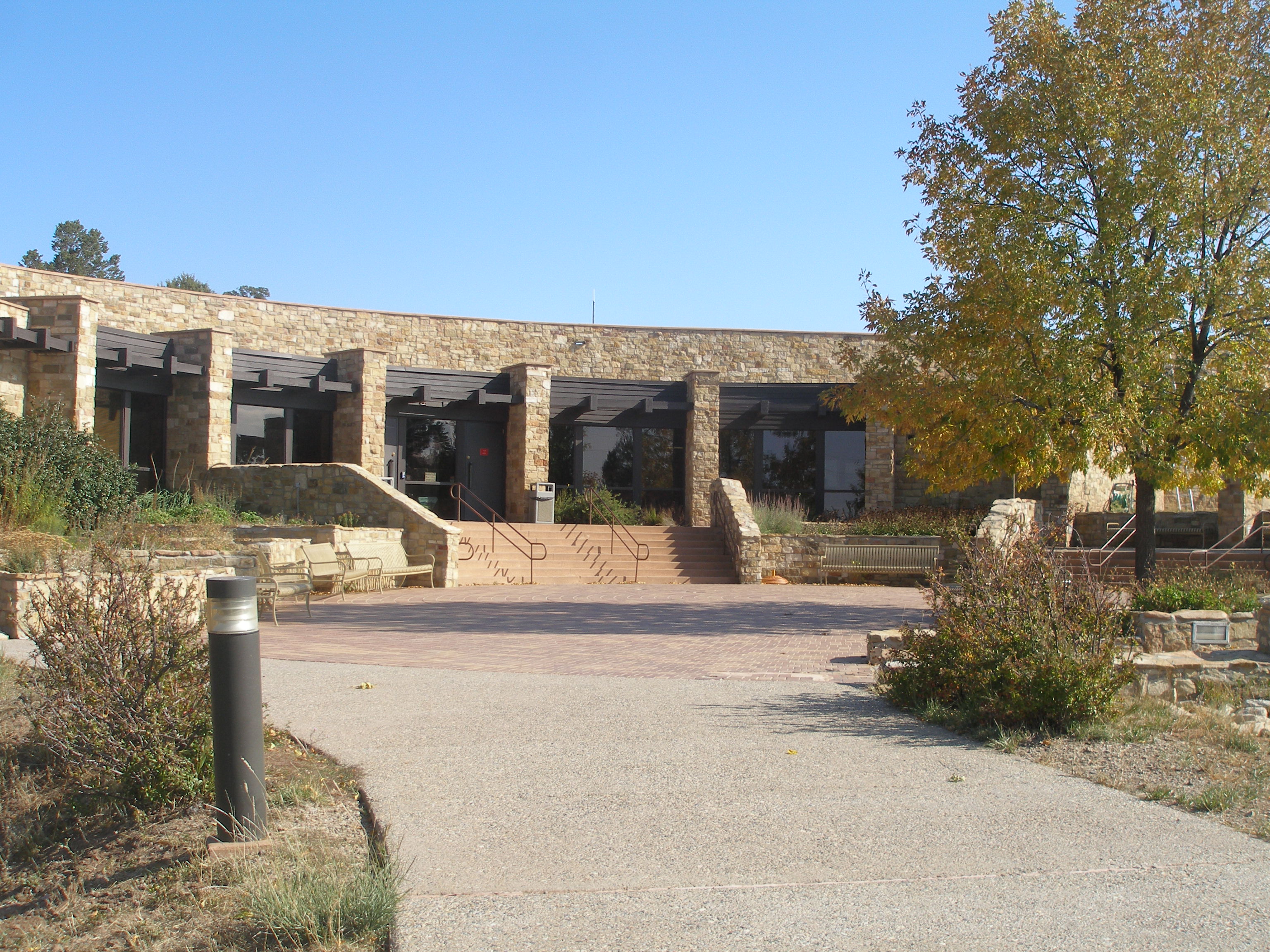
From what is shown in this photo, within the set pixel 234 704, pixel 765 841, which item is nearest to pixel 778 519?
pixel 765 841

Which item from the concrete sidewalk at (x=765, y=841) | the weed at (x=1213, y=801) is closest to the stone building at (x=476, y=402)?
the concrete sidewalk at (x=765, y=841)

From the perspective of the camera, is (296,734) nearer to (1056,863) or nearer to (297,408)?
(1056,863)

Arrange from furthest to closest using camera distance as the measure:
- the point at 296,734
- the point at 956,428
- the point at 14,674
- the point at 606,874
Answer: the point at 956,428
the point at 14,674
the point at 296,734
the point at 606,874

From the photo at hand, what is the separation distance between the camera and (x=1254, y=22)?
38.8ft

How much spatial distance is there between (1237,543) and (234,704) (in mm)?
20572

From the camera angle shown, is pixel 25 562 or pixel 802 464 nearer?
pixel 25 562

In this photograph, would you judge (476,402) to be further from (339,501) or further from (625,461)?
(339,501)

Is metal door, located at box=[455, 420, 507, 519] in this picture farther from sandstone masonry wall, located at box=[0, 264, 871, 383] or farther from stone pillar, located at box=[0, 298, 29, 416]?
stone pillar, located at box=[0, 298, 29, 416]

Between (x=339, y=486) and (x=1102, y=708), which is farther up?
(x=339, y=486)

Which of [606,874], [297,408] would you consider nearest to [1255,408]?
[606,874]

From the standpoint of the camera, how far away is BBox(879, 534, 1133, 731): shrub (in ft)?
19.1

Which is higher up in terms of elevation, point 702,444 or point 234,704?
point 702,444

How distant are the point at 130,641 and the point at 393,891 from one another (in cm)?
215

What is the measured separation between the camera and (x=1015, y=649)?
606cm
